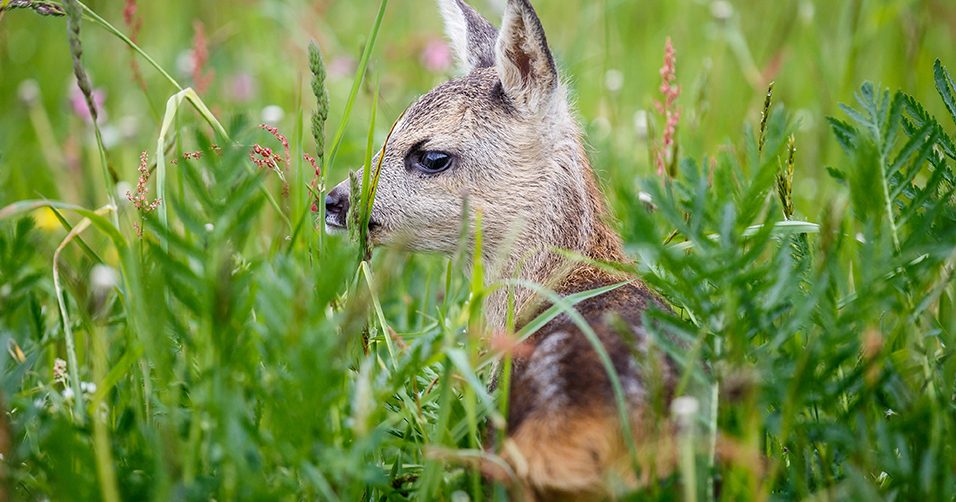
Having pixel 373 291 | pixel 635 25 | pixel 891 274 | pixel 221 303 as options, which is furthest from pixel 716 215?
pixel 635 25

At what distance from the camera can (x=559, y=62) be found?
3885 mm

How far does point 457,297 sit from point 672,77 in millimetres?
1078

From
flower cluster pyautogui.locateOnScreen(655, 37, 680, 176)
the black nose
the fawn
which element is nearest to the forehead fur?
the fawn

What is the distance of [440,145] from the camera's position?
3.41 metres

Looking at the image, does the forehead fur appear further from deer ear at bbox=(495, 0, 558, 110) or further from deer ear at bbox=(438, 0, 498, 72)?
deer ear at bbox=(438, 0, 498, 72)

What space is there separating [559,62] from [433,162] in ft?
2.53

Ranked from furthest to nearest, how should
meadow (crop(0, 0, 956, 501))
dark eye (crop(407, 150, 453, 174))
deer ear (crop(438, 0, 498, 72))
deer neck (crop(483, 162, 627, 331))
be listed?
deer ear (crop(438, 0, 498, 72)) → dark eye (crop(407, 150, 453, 174)) → deer neck (crop(483, 162, 627, 331)) → meadow (crop(0, 0, 956, 501))

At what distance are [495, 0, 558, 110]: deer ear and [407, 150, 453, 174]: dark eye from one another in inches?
12.5

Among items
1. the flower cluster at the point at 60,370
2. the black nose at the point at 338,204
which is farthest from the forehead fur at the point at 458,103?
the flower cluster at the point at 60,370

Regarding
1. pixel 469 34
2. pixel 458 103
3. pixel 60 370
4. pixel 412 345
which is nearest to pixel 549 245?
pixel 458 103

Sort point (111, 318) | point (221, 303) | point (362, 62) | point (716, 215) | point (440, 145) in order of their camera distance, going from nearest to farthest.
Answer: point (221, 303), point (716, 215), point (362, 62), point (111, 318), point (440, 145)

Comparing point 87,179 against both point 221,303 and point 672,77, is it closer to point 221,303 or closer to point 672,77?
point 672,77

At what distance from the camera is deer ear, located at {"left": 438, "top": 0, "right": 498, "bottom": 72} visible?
3900 millimetres

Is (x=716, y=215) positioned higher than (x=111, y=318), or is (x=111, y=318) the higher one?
(x=716, y=215)
